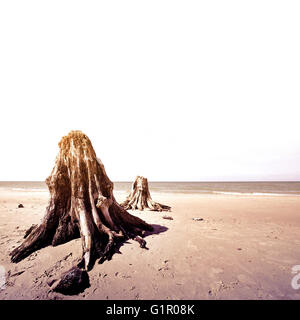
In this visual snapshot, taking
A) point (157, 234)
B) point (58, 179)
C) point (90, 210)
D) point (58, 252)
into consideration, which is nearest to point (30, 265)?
point (58, 252)

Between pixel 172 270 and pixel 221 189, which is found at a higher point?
pixel 172 270

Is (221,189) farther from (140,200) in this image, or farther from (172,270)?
(172,270)

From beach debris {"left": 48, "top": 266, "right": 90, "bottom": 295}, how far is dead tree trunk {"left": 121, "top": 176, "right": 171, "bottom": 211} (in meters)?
9.05

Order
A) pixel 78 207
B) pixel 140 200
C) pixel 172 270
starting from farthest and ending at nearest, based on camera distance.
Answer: pixel 140 200 → pixel 78 207 → pixel 172 270

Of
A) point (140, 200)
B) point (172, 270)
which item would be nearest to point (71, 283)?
point (172, 270)

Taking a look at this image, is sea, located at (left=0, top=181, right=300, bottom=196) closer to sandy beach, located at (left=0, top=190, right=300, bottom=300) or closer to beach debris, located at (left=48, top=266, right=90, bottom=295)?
sandy beach, located at (left=0, top=190, right=300, bottom=300)

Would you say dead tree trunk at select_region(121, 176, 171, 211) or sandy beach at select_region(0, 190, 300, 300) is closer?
sandy beach at select_region(0, 190, 300, 300)

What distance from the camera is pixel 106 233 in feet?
14.8

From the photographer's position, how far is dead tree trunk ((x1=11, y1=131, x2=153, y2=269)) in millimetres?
4285

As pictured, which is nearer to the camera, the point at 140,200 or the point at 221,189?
the point at 140,200

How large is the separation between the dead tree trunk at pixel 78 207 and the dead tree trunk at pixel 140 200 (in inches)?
276

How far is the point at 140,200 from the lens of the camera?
12.8 meters

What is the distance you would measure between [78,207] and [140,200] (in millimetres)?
8343

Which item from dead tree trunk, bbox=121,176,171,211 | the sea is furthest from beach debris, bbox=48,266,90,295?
the sea
